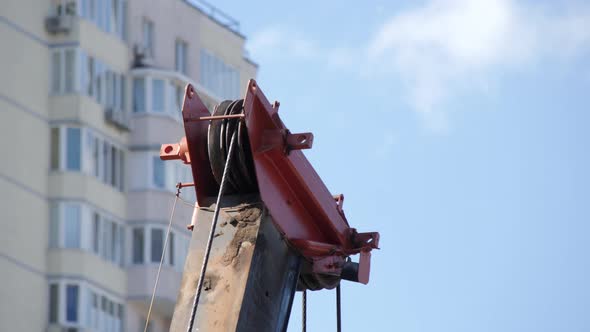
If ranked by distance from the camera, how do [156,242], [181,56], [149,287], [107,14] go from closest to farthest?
[149,287] → [156,242] → [107,14] → [181,56]

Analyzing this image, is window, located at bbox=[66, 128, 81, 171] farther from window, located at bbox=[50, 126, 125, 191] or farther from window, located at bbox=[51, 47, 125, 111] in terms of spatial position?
window, located at bbox=[51, 47, 125, 111]

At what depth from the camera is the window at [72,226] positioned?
51.9 meters

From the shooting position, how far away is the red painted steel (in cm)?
1080

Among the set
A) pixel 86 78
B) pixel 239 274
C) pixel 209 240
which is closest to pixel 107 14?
pixel 86 78

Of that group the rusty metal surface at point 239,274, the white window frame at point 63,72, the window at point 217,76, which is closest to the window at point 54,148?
the white window frame at point 63,72

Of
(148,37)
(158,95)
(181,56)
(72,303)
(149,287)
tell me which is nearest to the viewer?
(72,303)

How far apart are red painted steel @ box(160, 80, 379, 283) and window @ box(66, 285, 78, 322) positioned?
40.4 meters

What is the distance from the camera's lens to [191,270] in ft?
35.0

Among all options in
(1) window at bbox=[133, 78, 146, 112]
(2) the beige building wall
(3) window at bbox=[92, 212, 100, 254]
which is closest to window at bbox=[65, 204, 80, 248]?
(2) the beige building wall

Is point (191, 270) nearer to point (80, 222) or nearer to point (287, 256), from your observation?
Answer: point (287, 256)

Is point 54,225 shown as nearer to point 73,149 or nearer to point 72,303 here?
point 72,303

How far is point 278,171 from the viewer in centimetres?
1109

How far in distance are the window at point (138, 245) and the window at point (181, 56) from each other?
612 cm

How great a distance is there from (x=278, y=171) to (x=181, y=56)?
47739 millimetres
